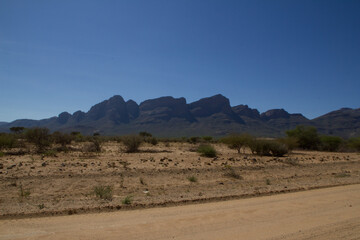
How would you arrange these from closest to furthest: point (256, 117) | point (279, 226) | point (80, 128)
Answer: point (279, 226), point (80, 128), point (256, 117)

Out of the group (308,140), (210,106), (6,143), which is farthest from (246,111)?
(6,143)

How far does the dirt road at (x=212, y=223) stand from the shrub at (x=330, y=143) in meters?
35.1

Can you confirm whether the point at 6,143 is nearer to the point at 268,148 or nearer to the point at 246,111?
the point at 268,148

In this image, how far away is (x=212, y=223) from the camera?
723 centimetres

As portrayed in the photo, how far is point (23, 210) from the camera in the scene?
8.12 m

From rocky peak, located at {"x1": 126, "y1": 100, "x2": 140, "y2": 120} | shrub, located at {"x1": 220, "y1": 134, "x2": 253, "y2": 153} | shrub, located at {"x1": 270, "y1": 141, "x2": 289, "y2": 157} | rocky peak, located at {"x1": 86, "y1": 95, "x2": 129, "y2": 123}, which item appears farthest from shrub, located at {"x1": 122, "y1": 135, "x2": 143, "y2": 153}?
rocky peak, located at {"x1": 126, "y1": 100, "x2": 140, "y2": 120}

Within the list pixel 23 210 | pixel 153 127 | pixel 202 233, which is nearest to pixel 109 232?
pixel 202 233

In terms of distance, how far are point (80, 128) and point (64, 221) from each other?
13870 centimetres

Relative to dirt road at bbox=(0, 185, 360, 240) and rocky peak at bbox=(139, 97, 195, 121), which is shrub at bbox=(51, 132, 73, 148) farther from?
rocky peak at bbox=(139, 97, 195, 121)

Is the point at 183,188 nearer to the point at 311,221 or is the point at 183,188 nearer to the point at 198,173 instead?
the point at 198,173

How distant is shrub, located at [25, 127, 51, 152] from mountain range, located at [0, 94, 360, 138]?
3360 inches

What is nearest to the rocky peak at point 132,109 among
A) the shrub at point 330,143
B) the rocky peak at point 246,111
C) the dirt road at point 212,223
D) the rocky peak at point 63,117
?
the rocky peak at point 63,117

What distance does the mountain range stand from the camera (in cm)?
12850

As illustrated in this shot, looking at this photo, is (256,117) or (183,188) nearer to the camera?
(183,188)
